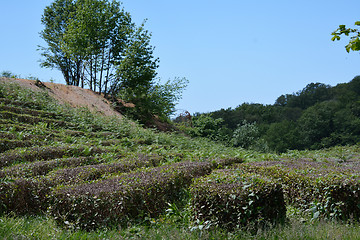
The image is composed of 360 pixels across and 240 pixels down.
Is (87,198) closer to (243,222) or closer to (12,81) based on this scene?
(243,222)

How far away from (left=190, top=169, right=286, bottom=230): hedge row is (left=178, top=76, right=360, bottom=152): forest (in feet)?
42.4

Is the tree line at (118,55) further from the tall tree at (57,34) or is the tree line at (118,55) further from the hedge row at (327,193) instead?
the hedge row at (327,193)

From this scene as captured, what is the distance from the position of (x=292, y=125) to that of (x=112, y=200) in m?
19.6

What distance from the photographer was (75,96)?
16.9m

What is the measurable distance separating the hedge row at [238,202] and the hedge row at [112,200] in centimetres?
70

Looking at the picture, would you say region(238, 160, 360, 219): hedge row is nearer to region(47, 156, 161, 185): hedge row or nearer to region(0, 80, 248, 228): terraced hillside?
region(0, 80, 248, 228): terraced hillside

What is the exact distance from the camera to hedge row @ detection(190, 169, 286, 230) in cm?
345

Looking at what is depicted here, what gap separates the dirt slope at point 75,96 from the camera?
15422 millimetres

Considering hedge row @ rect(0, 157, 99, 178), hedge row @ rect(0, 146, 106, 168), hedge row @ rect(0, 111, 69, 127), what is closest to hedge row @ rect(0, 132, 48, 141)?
hedge row @ rect(0, 146, 106, 168)

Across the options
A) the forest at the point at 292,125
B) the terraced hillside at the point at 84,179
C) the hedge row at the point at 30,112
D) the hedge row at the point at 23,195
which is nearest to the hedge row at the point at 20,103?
the hedge row at the point at 30,112

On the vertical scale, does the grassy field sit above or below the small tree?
below

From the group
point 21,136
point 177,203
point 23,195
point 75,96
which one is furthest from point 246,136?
point 23,195

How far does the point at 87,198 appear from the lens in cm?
379

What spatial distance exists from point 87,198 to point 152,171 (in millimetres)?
1343
